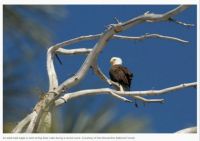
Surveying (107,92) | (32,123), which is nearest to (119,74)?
(107,92)

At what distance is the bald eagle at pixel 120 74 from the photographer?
2.82 meters

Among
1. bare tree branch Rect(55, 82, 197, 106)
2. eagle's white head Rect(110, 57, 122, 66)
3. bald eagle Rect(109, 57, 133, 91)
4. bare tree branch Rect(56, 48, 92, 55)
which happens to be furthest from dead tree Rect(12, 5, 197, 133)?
eagle's white head Rect(110, 57, 122, 66)

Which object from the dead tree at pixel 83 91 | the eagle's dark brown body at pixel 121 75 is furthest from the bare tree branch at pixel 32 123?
the eagle's dark brown body at pixel 121 75

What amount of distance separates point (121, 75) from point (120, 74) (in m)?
0.03

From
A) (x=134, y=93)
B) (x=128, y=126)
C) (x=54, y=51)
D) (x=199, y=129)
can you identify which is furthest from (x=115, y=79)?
(x=128, y=126)

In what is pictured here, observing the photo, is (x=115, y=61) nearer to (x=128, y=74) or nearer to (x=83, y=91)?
(x=128, y=74)

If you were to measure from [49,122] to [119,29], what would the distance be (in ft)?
2.00

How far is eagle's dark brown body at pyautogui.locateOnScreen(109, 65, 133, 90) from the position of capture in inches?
111

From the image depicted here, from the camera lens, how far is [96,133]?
4.88ft

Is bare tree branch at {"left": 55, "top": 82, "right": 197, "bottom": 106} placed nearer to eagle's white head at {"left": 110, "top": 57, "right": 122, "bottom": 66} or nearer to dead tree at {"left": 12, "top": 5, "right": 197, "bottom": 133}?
dead tree at {"left": 12, "top": 5, "right": 197, "bottom": 133}

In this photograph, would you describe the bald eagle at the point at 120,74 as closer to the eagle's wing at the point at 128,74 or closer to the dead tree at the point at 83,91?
the eagle's wing at the point at 128,74

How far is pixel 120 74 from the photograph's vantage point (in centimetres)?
291

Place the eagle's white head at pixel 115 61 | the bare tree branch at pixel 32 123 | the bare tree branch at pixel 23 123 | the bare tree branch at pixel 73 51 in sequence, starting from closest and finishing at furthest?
the bare tree branch at pixel 23 123
the bare tree branch at pixel 32 123
the bare tree branch at pixel 73 51
the eagle's white head at pixel 115 61
